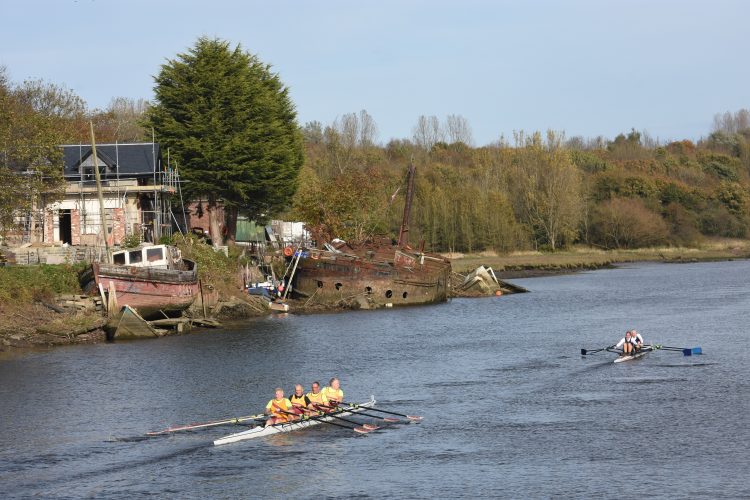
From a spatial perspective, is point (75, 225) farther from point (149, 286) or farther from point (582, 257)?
point (582, 257)

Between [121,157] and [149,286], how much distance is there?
65.9 feet

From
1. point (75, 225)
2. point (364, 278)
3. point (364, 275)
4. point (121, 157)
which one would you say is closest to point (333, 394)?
point (364, 275)

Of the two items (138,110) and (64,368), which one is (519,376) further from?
(138,110)

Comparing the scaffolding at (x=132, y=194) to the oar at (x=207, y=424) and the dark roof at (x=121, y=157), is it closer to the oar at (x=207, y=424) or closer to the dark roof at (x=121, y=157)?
the dark roof at (x=121, y=157)

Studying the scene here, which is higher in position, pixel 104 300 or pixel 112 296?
pixel 112 296

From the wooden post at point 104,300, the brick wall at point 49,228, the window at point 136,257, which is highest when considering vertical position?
the brick wall at point 49,228

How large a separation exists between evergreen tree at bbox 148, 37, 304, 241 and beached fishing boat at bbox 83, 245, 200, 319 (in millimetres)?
16469

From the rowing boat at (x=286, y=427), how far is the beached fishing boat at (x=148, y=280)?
23632 millimetres

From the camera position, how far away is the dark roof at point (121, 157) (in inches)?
2837

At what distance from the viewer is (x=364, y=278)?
73188 mm

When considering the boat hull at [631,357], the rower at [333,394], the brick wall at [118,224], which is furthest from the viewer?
the brick wall at [118,224]

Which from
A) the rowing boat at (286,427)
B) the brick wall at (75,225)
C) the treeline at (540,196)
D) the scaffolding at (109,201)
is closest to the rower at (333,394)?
the rowing boat at (286,427)

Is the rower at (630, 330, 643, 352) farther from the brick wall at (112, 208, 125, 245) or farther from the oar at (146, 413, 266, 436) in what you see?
the brick wall at (112, 208, 125, 245)

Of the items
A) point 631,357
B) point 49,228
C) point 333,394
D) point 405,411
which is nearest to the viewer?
point 333,394
